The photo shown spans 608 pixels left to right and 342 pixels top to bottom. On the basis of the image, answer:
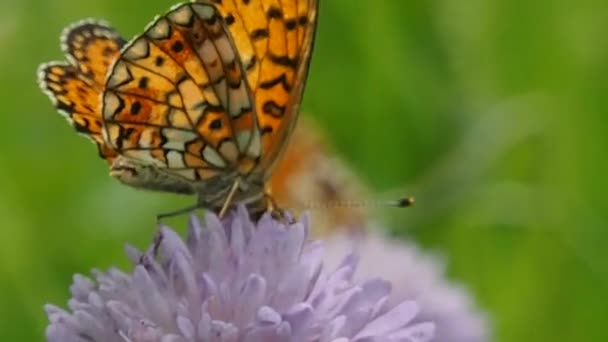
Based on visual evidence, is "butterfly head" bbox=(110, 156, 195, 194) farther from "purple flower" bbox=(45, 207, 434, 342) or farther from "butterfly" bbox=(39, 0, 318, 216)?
"purple flower" bbox=(45, 207, 434, 342)

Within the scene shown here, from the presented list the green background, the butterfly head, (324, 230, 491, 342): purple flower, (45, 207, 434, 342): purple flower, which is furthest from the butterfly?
the green background

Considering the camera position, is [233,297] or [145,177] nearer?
[233,297]

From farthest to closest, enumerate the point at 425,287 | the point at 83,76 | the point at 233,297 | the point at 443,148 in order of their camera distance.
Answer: the point at 443,148 < the point at 425,287 < the point at 83,76 < the point at 233,297

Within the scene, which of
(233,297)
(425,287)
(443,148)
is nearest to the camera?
(233,297)

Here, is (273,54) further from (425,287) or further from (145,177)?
(425,287)

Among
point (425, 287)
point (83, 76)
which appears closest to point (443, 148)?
point (425, 287)

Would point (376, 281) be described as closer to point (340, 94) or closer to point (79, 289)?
point (79, 289)

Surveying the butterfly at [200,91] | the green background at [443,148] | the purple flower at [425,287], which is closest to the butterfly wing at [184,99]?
the butterfly at [200,91]

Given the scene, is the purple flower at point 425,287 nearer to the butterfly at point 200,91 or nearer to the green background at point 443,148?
the green background at point 443,148
